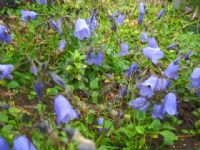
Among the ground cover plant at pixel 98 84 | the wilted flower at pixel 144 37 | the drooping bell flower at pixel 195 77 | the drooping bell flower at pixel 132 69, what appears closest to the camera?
the ground cover plant at pixel 98 84

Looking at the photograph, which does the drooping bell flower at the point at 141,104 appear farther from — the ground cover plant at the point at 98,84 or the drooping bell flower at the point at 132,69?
the drooping bell flower at the point at 132,69

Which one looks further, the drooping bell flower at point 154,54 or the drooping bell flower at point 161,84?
the drooping bell flower at point 154,54

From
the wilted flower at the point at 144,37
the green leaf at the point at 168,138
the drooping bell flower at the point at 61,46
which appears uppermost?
the wilted flower at the point at 144,37

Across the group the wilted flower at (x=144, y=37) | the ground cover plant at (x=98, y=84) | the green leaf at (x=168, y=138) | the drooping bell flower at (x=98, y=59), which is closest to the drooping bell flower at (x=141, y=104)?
the ground cover plant at (x=98, y=84)

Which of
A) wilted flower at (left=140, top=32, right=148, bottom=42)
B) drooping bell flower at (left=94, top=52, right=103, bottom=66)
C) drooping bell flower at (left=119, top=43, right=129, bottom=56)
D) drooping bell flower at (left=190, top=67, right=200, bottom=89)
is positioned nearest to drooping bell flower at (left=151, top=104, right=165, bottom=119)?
drooping bell flower at (left=190, top=67, right=200, bottom=89)

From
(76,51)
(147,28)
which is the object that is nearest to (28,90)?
(76,51)

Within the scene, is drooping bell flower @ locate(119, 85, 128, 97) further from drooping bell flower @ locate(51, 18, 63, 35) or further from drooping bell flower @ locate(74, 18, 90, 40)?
drooping bell flower @ locate(51, 18, 63, 35)

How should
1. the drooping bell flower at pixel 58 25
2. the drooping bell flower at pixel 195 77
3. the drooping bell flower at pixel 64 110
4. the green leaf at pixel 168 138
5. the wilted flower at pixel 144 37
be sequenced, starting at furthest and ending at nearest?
the wilted flower at pixel 144 37 → the drooping bell flower at pixel 58 25 → the drooping bell flower at pixel 195 77 → the green leaf at pixel 168 138 → the drooping bell flower at pixel 64 110

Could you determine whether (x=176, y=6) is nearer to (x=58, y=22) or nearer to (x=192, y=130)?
(x=58, y=22)

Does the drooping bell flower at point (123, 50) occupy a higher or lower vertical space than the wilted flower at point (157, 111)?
higher
